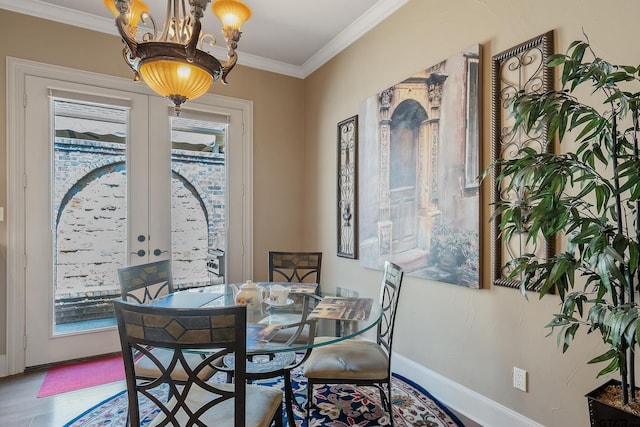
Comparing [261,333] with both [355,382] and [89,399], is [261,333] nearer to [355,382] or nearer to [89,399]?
[355,382]

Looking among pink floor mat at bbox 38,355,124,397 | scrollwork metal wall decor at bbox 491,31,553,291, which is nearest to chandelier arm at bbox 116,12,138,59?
scrollwork metal wall decor at bbox 491,31,553,291

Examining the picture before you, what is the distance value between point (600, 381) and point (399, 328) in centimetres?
136

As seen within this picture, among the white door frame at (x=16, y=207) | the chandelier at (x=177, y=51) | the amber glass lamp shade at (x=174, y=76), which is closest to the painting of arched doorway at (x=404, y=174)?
the chandelier at (x=177, y=51)

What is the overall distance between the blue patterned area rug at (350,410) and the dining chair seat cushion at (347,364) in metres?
0.43

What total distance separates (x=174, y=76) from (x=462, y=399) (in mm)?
2519

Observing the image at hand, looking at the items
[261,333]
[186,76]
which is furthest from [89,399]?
[186,76]

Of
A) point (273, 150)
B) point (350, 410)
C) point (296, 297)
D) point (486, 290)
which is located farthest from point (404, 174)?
point (273, 150)

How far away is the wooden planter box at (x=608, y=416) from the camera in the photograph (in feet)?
4.13

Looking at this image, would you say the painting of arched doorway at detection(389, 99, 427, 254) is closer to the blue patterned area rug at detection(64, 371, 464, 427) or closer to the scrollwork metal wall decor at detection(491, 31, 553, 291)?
the scrollwork metal wall decor at detection(491, 31, 553, 291)

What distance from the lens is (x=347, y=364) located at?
6.37 feet

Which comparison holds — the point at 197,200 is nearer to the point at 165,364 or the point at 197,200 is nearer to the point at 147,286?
the point at 147,286

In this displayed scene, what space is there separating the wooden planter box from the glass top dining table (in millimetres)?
893

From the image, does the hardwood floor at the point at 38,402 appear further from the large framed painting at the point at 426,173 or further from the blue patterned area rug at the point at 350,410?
the large framed painting at the point at 426,173

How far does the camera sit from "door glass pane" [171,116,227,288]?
3537 mm
